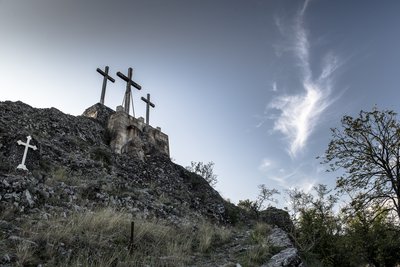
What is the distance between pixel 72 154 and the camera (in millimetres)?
14953

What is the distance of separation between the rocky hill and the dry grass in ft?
0.10

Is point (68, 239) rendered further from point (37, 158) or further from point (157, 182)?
point (157, 182)

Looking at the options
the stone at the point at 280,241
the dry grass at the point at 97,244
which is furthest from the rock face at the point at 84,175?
the stone at the point at 280,241

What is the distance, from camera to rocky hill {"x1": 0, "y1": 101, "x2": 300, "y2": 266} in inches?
233

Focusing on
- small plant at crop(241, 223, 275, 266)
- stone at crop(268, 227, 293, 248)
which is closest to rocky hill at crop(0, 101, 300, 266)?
stone at crop(268, 227, 293, 248)

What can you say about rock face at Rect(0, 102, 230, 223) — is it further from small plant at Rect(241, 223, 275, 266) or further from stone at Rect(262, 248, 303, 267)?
stone at Rect(262, 248, 303, 267)

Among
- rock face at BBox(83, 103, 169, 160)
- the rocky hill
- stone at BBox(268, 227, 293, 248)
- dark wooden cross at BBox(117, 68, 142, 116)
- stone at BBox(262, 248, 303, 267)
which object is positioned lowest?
stone at BBox(262, 248, 303, 267)

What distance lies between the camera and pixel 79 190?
10328 mm

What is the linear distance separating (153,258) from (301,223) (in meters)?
18.0

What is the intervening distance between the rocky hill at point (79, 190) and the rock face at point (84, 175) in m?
0.02

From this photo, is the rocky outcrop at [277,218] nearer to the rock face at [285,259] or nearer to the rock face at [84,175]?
the rock face at [84,175]

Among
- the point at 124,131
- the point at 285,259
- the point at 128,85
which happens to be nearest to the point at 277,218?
the point at 124,131

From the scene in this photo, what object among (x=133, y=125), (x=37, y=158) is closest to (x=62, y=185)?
(x=37, y=158)

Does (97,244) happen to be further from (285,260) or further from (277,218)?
(277,218)
